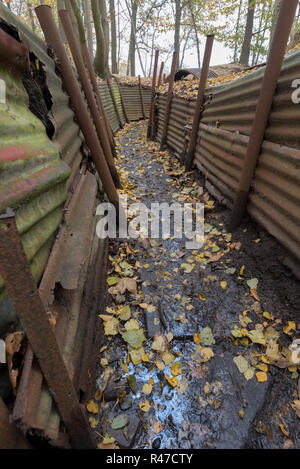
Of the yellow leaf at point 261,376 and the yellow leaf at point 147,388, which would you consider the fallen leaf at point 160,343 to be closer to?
the yellow leaf at point 147,388

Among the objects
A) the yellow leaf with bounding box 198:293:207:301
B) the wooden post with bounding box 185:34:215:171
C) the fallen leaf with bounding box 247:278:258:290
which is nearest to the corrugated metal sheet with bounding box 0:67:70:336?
the yellow leaf with bounding box 198:293:207:301

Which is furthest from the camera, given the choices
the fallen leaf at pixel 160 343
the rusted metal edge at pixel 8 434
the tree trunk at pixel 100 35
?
the tree trunk at pixel 100 35

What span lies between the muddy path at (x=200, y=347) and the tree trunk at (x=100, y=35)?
1178 centimetres

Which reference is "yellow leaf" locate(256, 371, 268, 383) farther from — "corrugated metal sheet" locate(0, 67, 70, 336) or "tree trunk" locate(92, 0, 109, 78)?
"tree trunk" locate(92, 0, 109, 78)

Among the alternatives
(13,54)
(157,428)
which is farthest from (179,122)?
(157,428)

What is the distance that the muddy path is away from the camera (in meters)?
1.61

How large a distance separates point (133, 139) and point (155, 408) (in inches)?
392

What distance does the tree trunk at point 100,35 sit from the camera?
11.2 metres

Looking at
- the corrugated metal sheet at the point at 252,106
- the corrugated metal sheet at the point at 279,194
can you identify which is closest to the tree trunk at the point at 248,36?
the corrugated metal sheet at the point at 252,106

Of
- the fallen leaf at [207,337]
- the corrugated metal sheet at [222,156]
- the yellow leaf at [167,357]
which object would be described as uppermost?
the corrugated metal sheet at [222,156]

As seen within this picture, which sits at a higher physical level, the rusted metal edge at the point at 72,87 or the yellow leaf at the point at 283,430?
the rusted metal edge at the point at 72,87

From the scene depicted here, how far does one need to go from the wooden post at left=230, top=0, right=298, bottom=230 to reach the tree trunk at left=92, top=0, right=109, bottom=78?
35.7ft

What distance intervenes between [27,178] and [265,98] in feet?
8.61

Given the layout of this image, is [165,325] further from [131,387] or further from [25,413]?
[25,413]
